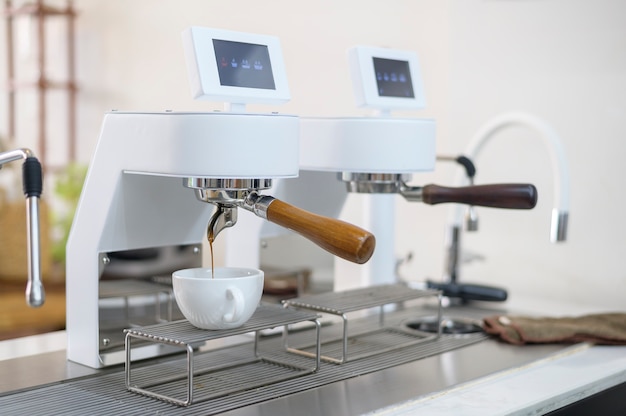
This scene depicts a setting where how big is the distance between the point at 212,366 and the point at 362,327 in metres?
0.31

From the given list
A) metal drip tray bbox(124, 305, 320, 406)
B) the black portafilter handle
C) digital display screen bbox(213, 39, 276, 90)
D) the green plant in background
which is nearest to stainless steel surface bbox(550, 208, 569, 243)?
the black portafilter handle

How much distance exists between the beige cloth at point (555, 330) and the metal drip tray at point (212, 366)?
1.01 feet

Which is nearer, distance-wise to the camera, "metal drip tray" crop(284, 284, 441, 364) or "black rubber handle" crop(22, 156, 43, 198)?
"black rubber handle" crop(22, 156, 43, 198)

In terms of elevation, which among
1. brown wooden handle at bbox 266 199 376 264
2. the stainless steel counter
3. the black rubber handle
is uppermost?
the black rubber handle

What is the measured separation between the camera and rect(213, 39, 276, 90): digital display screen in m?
0.96

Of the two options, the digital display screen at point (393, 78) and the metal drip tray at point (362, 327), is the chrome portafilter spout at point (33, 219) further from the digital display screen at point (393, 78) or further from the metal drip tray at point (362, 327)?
the digital display screen at point (393, 78)

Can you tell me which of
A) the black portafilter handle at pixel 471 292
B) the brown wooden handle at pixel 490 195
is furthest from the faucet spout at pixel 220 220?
the black portafilter handle at pixel 471 292

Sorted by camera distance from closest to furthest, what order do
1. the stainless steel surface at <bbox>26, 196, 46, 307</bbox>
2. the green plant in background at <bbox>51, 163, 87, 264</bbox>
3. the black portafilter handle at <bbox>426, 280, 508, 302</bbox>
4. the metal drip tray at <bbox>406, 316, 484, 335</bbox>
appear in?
the stainless steel surface at <bbox>26, 196, 46, 307</bbox>, the metal drip tray at <bbox>406, 316, 484, 335</bbox>, the black portafilter handle at <bbox>426, 280, 508, 302</bbox>, the green plant in background at <bbox>51, 163, 87, 264</bbox>

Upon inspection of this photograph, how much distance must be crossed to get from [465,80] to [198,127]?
1008 millimetres

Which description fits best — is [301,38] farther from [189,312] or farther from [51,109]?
[51,109]

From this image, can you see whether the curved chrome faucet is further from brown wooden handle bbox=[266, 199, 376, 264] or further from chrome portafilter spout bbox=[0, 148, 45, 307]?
chrome portafilter spout bbox=[0, 148, 45, 307]

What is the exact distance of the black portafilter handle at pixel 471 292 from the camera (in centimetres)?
149

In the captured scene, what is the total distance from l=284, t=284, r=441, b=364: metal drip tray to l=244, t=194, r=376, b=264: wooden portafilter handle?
21cm

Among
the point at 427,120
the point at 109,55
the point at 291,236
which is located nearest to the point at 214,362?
the point at 291,236
